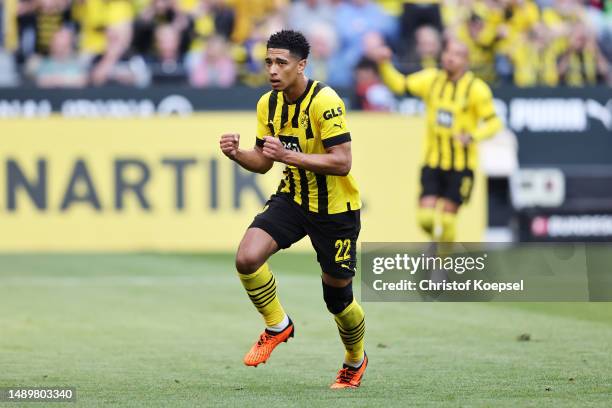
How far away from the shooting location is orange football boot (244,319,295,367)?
788 centimetres

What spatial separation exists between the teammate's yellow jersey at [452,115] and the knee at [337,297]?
639cm

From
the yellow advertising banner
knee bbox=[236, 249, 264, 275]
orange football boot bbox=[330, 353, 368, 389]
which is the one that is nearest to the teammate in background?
the yellow advertising banner

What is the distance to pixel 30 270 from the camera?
50.5 feet

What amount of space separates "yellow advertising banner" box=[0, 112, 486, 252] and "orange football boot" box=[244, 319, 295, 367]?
9.43 meters

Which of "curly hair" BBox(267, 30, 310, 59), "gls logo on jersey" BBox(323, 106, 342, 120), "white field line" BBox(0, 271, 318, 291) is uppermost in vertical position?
"curly hair" BBox(267, 30, 310, 59)

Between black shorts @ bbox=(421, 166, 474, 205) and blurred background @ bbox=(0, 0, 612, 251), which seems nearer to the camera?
black shorts @ bbox=(421, 166, 474, 205)

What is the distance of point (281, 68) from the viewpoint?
25.3 feet

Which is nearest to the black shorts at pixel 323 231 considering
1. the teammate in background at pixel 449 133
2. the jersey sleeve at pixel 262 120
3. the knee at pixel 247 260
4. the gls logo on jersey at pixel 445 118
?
the knee at pixel 247 260

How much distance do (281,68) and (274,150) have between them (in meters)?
0.57

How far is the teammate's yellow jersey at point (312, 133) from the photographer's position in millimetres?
7734

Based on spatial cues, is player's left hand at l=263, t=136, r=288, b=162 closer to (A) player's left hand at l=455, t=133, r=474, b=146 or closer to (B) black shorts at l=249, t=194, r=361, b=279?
(B) black shorts at l=249, t=194, r=361, b=279

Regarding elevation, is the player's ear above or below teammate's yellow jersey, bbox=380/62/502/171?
above

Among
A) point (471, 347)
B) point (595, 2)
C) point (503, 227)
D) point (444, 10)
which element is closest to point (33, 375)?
point (471, 347)

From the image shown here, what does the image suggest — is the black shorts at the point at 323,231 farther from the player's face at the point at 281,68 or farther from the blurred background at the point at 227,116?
the blurred background at the point at 227,116
